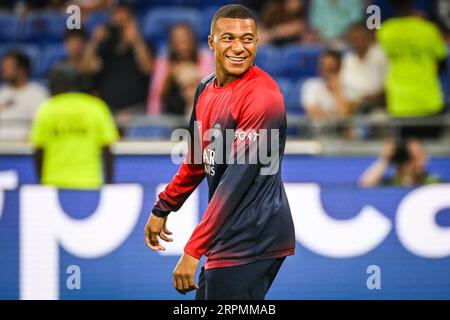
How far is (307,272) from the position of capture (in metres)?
6.84

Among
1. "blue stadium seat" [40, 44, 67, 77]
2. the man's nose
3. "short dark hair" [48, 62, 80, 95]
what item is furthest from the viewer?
"blue stadium seat" [40, 44, 67, 77]

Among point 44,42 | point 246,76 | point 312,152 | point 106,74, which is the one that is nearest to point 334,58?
point 312,152

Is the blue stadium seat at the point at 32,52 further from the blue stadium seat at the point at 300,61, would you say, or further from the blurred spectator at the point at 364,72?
the blurred spectator at the point at 364,72

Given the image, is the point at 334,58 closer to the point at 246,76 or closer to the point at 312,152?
the point at 312,152

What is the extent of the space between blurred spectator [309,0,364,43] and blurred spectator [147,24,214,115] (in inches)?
57.5

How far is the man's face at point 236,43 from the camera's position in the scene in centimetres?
475

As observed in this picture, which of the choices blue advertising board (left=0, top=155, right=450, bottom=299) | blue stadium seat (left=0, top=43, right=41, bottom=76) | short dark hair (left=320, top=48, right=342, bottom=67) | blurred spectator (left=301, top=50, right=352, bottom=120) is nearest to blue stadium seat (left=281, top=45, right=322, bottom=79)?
blurred spectator (left=301, top=50, right=352, bottom=120)

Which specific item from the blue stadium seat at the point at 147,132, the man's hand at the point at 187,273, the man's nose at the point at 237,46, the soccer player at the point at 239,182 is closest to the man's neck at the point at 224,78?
the soccer player at the point at 239,182

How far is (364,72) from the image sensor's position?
28.5 ft

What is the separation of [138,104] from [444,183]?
2.94 meters

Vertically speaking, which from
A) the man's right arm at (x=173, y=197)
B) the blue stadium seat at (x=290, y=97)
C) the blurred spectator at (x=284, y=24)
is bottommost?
the man's right arm at (x=173, y=197)

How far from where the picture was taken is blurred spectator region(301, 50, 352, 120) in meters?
8.56

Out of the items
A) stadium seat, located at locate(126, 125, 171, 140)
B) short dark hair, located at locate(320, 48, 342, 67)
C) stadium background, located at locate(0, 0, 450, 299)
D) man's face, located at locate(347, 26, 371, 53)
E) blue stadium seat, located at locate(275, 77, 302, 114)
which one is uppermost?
man's face, located at locate(347, 26, 371, 53)

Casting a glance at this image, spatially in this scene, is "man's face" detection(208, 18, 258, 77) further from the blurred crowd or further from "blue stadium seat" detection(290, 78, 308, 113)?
"blue stadium seat" detection(290, 78, 308, 113)
